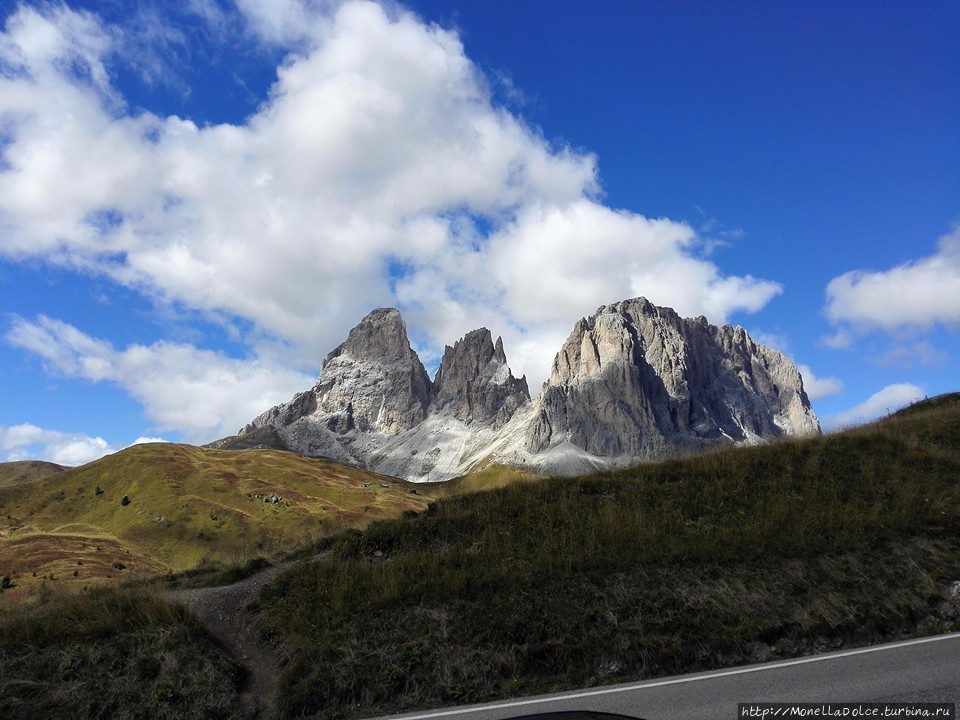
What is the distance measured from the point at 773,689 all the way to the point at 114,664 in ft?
34.2

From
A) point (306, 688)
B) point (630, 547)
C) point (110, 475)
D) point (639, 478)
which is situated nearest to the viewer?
point (306, 688)

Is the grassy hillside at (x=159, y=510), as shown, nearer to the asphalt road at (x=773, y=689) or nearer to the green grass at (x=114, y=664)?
the green grass at (x=114, y=664)

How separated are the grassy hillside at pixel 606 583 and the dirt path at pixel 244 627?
37 centimetres

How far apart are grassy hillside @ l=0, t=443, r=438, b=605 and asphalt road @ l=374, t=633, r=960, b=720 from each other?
172 ft

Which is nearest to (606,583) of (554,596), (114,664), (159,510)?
(554,596)

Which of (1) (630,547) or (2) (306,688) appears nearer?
(2) (306,688)

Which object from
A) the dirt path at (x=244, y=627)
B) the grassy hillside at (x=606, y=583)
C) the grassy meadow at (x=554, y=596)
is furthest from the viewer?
the grassy hillside at (x=606, y=583)

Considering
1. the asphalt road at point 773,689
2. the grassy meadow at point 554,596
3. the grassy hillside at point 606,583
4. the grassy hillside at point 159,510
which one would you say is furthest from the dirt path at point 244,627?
the grassy hillside at point 159,510

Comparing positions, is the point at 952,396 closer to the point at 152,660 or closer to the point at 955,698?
the point at 955,698

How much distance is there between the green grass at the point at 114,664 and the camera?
343 inches

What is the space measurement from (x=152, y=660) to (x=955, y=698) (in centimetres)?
1195

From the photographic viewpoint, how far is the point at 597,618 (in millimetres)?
10938

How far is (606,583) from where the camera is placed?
39.4 ft

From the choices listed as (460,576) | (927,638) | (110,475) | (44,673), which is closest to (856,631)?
(927,638)
